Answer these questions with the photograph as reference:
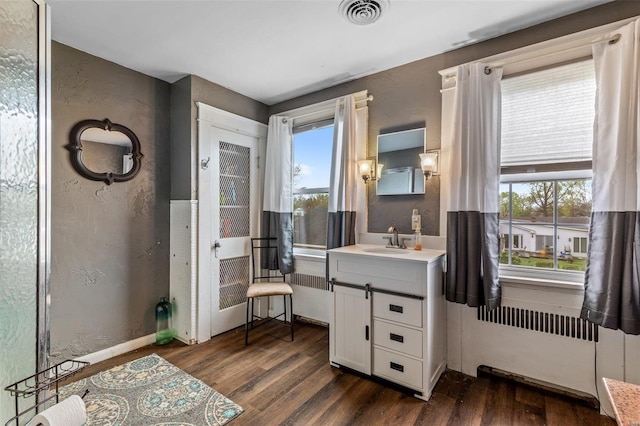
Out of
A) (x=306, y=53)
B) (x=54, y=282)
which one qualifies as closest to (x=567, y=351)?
(x=306, y=53)

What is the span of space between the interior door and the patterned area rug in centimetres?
75

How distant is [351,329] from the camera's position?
7.29ft

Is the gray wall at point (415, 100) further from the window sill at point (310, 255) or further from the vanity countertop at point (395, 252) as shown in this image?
the window sill at point (310, 255)

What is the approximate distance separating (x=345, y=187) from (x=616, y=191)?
1.80 meters

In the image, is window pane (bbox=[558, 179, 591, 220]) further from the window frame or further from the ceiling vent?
the ceiling vent

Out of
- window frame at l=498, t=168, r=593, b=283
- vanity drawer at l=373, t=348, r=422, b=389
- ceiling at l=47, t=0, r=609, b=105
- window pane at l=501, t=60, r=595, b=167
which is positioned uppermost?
ceiling at l=47, t=0, r=609, b=105

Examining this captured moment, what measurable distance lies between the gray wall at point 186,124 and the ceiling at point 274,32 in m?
0.15

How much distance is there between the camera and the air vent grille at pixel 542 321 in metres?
1.85

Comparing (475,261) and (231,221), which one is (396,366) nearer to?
(475,261)

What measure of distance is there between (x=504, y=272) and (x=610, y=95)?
4.12ft

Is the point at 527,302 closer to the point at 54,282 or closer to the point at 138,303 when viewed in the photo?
the point at 138,303

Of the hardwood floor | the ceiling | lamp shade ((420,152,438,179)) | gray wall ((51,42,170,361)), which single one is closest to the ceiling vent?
the ceiling

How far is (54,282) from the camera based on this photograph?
7.22 feet

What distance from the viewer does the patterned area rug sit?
1.74 metres
